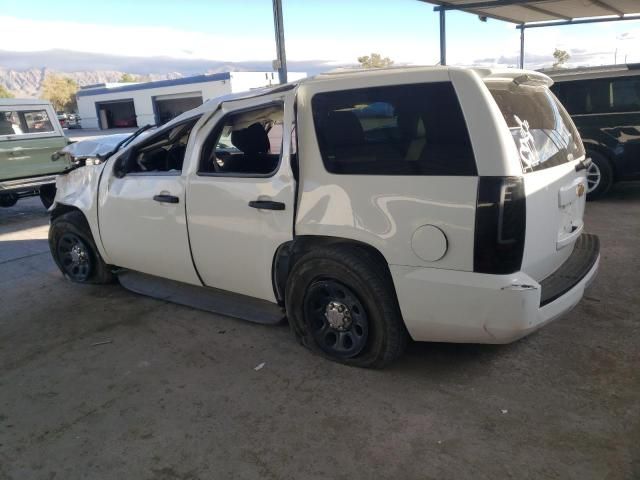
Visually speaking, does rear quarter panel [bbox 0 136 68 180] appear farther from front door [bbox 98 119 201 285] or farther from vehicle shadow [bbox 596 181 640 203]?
vehicle shadow [bbox 596 181 640 203]

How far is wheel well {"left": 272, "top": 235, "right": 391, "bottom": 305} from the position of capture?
312 centimetres

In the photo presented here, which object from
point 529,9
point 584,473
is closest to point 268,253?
point 584,473

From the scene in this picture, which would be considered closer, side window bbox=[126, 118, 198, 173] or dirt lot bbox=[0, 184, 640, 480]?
dirt lot bbox=[0, 184, 640, 480]

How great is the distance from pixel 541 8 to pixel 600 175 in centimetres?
918

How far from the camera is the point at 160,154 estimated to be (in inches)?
182

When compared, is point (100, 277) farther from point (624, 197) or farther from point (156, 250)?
point (624, 197)

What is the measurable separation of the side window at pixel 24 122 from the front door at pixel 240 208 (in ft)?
24.3

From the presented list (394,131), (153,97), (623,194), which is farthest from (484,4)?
(153,97)

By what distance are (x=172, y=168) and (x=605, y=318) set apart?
3679mm

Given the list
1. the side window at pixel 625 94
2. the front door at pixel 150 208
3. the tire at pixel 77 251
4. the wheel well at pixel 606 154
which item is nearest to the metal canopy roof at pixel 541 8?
the side window at pixel 625 94

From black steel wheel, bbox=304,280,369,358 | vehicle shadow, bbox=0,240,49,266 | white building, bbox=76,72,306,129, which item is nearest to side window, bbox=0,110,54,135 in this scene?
vehicle shadow, bbox=0,240,49,266

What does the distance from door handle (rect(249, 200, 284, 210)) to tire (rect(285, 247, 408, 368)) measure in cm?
37

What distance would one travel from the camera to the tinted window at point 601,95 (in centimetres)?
712

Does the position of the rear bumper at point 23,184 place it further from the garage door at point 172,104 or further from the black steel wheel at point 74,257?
the garage door at point 172,104
